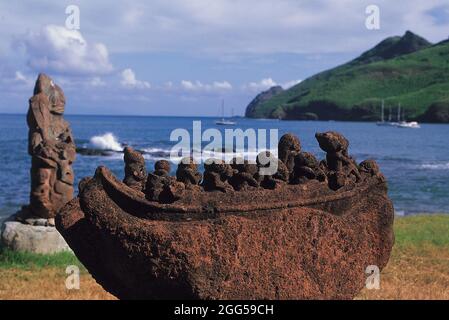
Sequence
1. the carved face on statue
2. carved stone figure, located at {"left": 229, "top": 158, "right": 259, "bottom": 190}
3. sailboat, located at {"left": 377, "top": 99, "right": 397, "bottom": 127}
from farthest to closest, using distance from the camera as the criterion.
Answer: sailboat, located at {"left": 377, "top": 99, "right": 397, "bottom": 127} → the carved face on statue → carved stone figure, located at {"left": 229, "top": 158, "right": 259, "bottom": 190}

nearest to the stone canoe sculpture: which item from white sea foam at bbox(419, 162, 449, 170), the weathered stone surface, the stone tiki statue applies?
the weathered stone surface

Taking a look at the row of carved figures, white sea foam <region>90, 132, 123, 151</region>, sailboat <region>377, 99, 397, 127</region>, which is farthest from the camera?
sailboat <region>377, 99, 397, 127</region>

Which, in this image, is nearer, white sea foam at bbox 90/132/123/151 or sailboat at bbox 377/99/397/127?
white sea foam at bbox 90/132/123/151

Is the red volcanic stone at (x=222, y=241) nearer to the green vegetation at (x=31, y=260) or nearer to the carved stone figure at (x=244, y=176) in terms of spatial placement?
the carved stone figure at (x=244, y=176)

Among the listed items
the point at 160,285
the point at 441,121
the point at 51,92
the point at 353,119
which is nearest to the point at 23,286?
the point at 51,92

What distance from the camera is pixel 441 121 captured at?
330 ft

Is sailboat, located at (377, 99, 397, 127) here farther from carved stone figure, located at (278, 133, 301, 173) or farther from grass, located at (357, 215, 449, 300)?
carved stone figure, located at (278, 133, 301, 173)

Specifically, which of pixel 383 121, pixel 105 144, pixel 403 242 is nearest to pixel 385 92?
pixel 383 121

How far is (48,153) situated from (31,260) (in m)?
1.88

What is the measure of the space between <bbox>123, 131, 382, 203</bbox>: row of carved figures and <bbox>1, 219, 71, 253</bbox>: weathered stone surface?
5.76m

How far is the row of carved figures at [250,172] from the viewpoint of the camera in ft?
18.1

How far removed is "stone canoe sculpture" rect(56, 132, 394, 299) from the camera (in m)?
5.29

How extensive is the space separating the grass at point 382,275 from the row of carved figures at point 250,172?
3.30 metres

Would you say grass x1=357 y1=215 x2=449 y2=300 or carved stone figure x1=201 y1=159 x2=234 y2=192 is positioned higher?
carved stone figure x1=201 y1=159 x2=234 y2=192
